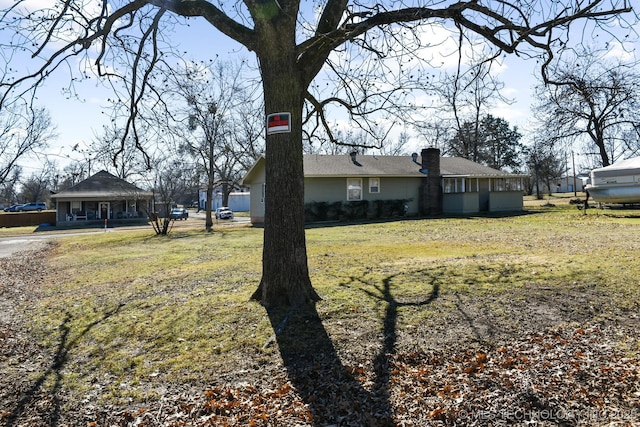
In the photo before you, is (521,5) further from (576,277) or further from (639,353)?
(639,353)

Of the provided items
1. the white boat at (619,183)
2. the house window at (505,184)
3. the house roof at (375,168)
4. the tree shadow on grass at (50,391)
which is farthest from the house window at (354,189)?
the tree shadow on grass at (50,391)

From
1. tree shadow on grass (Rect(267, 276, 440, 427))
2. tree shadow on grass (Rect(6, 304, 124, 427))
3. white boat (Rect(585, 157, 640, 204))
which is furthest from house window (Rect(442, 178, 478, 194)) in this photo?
tree shadow on grass (Rect(6, 304, 124, 427))

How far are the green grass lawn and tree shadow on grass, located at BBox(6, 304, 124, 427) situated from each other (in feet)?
0.24

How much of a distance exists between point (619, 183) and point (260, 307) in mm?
21258

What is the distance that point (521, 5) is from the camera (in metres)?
5.75

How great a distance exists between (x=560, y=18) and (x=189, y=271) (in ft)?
24.7

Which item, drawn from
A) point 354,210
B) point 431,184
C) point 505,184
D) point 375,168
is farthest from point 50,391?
point 505,184

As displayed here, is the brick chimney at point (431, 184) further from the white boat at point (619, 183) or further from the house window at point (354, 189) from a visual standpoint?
the white boat at point (619, 183)

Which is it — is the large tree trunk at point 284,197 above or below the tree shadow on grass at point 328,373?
above

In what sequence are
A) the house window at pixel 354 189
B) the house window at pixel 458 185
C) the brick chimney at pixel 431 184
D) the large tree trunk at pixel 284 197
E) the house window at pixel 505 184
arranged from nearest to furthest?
the large tree trunk at pixel 284 197
the house window at pixel 354 189
the brick chimney at pixel 431 184
the house window at pixel 458 185
the house window at pixel 505 184

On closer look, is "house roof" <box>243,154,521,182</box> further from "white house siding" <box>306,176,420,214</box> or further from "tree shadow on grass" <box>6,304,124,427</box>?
"tree shadow on grass" <box>6,304,124,427</box>

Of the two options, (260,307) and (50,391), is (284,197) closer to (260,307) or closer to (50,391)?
(260,307)

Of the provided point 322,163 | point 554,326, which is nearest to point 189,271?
point 554,326

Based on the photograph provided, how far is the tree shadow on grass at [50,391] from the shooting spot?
3.47 meters
